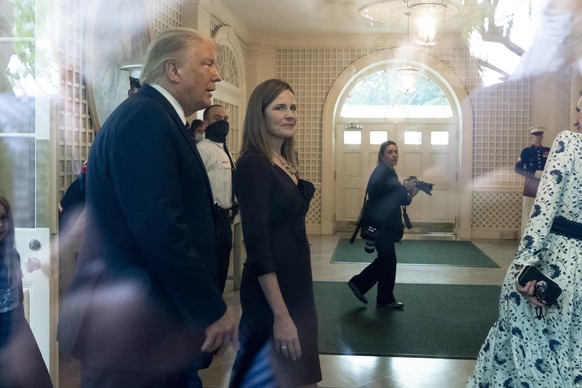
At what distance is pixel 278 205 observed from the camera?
1.96 meters

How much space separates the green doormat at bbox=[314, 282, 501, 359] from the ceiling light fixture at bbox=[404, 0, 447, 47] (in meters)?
2.90

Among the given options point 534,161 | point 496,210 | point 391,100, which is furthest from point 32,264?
point 391,100

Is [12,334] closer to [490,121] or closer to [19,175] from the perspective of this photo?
[19,175]

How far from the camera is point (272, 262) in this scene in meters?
1.90

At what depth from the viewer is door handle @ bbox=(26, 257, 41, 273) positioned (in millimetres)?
2520

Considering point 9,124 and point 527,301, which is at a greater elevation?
point 9,124

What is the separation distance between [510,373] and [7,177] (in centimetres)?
222

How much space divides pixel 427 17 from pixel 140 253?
6.39m

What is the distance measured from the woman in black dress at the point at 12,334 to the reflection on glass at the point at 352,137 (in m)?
8.54

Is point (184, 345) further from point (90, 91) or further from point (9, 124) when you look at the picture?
point (90, 91)

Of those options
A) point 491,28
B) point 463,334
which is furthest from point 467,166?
point 463,334

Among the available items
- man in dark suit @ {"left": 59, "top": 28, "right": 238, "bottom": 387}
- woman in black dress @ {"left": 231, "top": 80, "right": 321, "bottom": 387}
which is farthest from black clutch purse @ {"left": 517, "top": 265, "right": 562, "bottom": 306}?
man in dark suit @ {"left": 59, "top": 28, "right": 238, "bottom": 387}

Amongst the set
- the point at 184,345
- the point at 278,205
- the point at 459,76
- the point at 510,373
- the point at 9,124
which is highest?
the point at 459,76

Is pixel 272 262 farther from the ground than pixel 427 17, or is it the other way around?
pixel 427 17
